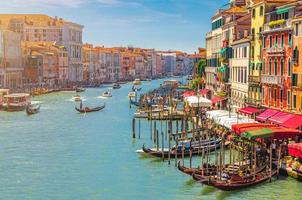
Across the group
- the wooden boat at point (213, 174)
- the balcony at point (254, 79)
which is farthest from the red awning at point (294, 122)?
the balcony at point (254, 79)

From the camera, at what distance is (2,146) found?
20031 millimetres

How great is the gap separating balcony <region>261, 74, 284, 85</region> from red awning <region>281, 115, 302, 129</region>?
1.75 metres

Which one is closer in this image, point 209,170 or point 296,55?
point 209,170

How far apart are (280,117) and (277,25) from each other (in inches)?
121

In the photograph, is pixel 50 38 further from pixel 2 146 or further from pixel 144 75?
pixel 2 146

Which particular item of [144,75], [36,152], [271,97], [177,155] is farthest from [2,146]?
[144,75]

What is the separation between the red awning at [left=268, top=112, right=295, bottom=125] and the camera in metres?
16.6

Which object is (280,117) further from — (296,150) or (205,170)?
(205,170)

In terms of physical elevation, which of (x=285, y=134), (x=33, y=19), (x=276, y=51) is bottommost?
(x=285, y=134)

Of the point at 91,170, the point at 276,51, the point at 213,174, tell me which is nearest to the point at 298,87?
the point at 276,51

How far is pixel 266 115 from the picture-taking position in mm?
18250

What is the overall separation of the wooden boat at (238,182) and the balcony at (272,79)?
4956mm

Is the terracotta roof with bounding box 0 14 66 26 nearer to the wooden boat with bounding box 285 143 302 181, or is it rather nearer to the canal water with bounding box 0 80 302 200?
the canal water with bounding box 0 80 302 200

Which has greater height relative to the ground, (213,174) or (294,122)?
(294,122)
